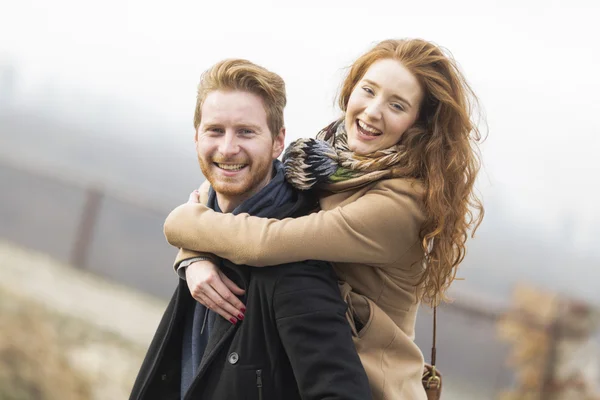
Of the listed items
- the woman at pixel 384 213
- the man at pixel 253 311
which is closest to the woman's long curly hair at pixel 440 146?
the woman at pixel 384 213

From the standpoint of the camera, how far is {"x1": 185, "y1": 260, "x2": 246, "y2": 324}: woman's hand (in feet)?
Answer: 4.25

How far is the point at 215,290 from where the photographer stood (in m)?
1.31

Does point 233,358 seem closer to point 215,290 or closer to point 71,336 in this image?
point 215,290

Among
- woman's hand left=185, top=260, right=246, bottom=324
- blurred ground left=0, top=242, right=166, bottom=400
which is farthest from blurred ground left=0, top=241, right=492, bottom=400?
woman's hand left=185, top=260, right=246, bottom=324

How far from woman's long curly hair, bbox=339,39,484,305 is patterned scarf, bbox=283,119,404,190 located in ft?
0.12

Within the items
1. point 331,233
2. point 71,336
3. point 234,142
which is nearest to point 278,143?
point 234,142

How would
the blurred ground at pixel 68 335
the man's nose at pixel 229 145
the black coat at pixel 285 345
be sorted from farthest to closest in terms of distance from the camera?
1. the blurred ground at pixel 68 335
2. the man's nose at pixel 229 145
3. the black coat at pixel 285 345

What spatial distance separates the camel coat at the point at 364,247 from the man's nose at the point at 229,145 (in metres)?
0.10

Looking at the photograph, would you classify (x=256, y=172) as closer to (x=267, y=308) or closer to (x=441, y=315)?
(x=267, y=308)

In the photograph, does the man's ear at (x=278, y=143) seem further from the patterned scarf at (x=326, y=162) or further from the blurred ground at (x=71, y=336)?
the blurred ground at (x=71, y=336)

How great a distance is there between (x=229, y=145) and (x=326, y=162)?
166mm

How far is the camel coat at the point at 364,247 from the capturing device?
1.26 metres

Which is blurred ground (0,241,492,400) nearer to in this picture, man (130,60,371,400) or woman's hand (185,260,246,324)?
man (130,60,371,400)

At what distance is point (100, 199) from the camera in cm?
591
